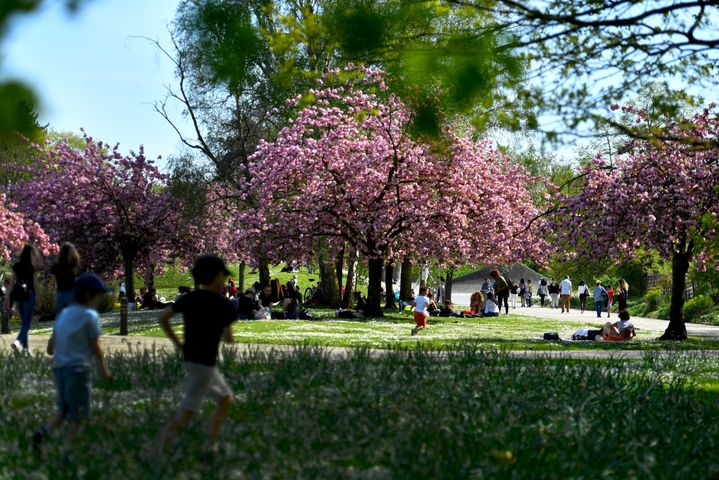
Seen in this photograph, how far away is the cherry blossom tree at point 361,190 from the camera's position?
109ft

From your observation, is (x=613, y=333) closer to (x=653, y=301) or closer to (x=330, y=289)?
(x=330, y=289)

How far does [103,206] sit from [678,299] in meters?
25.1

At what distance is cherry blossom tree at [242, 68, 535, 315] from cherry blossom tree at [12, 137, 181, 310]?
318 inches

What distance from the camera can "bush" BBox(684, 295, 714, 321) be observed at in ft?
132

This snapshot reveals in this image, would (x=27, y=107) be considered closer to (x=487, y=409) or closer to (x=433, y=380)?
(x=487, y=409)

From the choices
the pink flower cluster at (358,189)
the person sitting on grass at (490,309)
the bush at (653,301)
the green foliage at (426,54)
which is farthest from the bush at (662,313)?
the green foliage at (426,54)

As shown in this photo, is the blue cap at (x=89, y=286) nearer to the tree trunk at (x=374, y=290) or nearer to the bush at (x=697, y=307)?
the tree trunk at (x=374, y=290)

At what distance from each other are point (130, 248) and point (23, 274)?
1092 inches

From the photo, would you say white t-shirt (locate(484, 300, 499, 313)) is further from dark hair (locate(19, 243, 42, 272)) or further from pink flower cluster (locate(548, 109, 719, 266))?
dark hair (locate(19, 243, 42, 272))

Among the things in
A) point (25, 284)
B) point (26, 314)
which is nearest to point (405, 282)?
point (26, 314)

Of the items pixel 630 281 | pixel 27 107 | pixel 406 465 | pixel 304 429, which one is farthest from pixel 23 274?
pixel 630 281

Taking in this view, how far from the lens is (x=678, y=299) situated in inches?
1011

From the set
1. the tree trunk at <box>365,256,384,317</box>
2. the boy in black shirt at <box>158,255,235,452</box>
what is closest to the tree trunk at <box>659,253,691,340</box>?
the tree trunk at <box>365,256,384,317</box>

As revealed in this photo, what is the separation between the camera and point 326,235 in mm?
33781
